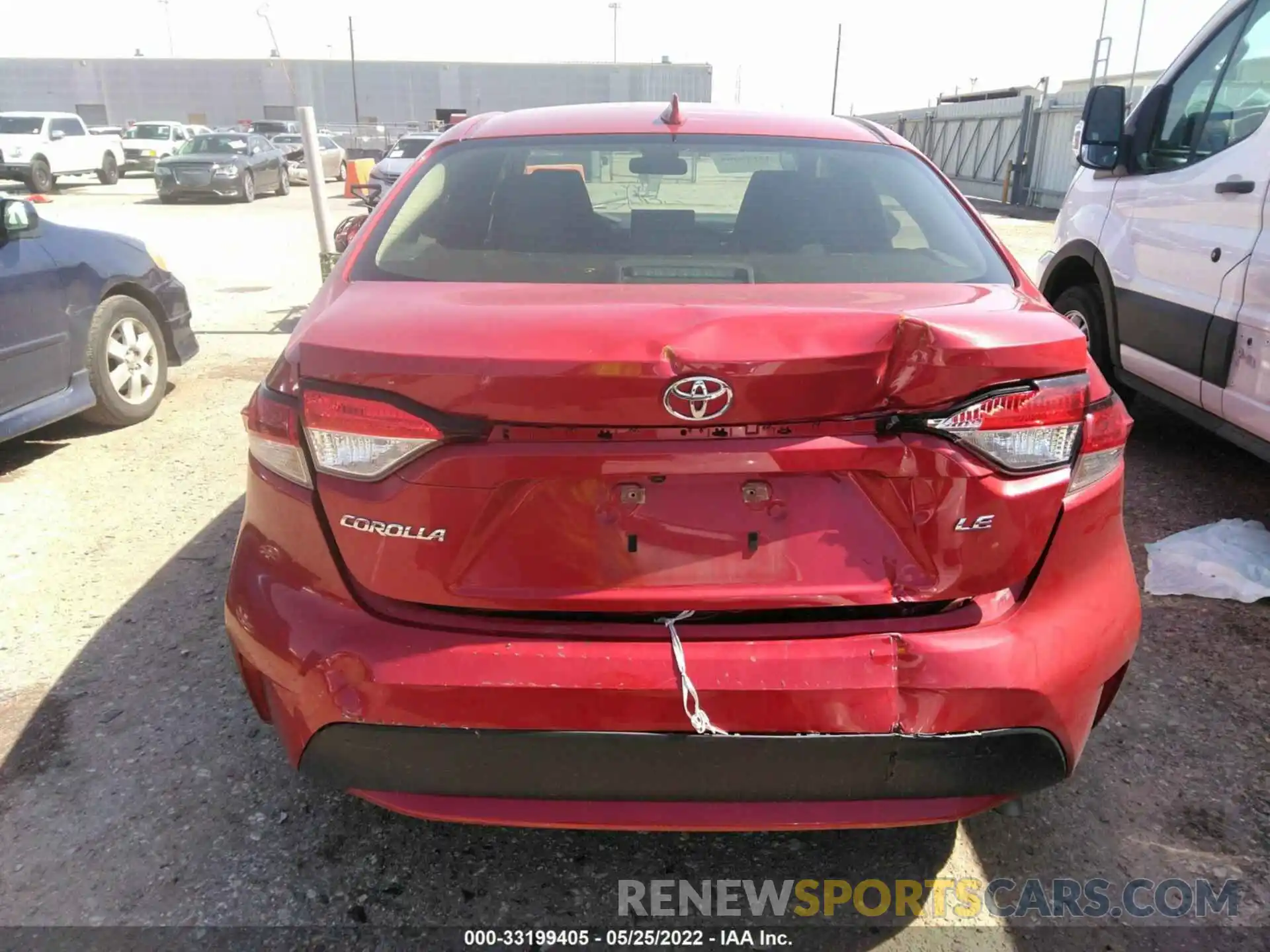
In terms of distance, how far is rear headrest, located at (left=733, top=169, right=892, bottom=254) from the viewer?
2307mm

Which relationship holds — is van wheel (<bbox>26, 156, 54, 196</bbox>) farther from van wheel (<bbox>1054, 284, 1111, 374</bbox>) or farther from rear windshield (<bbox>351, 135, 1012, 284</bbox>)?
rear windshield (<bbox>351, 135, 1012, 284</bbox>)

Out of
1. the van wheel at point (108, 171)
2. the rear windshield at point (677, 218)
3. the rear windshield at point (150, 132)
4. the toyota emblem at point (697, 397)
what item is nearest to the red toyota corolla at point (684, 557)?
the toyota emblem at point (697, 397)

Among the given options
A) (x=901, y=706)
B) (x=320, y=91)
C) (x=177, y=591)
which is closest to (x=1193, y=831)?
(x=901, y=706)

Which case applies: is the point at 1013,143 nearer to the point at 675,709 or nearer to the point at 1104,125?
the point at 1104,125

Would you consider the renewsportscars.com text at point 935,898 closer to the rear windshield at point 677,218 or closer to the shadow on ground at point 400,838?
the shadow on ground at point 400,838

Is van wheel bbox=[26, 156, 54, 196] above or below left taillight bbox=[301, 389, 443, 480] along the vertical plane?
below

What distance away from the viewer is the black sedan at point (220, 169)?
68.8 feet

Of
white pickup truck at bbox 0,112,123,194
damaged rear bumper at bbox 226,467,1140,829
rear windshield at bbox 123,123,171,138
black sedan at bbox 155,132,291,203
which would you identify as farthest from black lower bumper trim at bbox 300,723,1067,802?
rear windshield at bbox 123,123,171,138

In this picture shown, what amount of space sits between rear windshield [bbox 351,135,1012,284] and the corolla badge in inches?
25.9

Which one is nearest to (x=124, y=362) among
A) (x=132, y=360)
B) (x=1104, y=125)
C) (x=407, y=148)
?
(x=132, y=360)

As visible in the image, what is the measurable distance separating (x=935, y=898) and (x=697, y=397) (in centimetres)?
135

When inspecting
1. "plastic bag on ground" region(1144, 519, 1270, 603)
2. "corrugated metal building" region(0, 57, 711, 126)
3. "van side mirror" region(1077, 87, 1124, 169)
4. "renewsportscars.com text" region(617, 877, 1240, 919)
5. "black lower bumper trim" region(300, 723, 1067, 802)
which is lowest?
"renewsportscars.com text" region(617, 877, 1240, 919)

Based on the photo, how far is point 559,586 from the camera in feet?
5.52

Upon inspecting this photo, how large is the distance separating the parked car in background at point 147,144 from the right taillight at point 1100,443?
3331 centimetres
